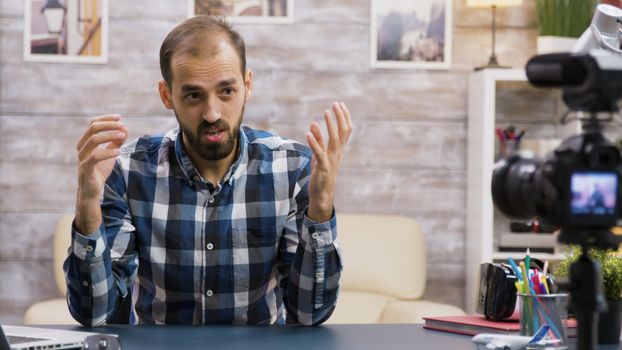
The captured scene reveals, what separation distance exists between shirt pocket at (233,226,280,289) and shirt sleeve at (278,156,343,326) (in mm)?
57

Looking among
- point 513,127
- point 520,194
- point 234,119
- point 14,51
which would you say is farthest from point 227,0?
point 520,194

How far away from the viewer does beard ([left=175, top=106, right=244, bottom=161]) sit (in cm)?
194

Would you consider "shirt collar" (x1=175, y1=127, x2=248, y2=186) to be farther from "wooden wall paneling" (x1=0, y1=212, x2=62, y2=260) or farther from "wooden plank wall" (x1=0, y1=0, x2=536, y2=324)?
"wooden wall paneling" (x1=0, y1=212, x2=62, y2=260)

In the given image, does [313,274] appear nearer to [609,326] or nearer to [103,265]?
[103,265]

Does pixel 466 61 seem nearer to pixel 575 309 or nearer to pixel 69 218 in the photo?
pixel 69 218

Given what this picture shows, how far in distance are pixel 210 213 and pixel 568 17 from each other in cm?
210


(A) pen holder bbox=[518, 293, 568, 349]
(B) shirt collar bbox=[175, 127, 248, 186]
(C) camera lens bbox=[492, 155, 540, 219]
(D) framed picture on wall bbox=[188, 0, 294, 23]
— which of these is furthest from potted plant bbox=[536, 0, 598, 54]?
(C) camera lens bbox=[492, 155, 540, 219]

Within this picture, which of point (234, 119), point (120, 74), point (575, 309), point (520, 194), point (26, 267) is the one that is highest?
point (120, 74)

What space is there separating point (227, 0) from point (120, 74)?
0.50m

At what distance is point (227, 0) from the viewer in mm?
3832

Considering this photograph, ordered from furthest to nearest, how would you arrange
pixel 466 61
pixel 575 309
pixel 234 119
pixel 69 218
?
1. pixel 466 61
2. pixel 69 218
3. pixel 234 119
4. pixel 575 309

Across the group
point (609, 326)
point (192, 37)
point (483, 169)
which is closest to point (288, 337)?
point (609, 326)

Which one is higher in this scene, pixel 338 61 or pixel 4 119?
pixel 338 61

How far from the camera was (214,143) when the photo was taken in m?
1.96
